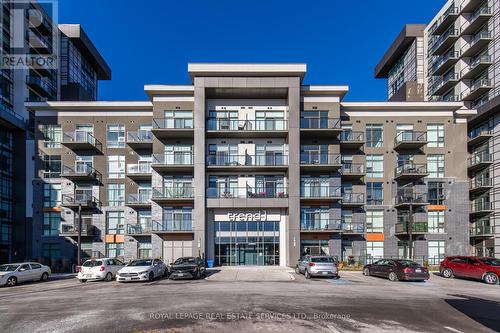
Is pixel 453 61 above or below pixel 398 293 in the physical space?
above

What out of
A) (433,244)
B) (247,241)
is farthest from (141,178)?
(433,244)

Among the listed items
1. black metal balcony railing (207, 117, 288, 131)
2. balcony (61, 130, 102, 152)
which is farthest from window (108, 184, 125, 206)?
black metal balcony railing (207, 117, 288, 131)

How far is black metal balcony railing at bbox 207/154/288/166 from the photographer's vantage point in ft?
108

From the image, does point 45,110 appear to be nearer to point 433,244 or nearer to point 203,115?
point 203,115

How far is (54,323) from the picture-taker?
10.6 metres

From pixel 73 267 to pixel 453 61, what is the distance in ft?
154

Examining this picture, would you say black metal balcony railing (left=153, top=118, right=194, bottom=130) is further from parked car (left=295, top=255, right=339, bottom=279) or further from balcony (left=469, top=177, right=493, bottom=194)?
balcony (left=469, top=177, right=493, bottom=194)

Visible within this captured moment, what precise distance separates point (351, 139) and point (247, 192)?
11.2 metres

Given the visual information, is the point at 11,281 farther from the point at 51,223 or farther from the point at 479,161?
the point at 479,161

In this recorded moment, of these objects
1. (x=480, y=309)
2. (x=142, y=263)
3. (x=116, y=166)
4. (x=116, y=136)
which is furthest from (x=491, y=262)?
(x=116, y=136)

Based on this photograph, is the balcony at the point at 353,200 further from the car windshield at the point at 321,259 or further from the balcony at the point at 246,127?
the car windshield at the point at 321,259

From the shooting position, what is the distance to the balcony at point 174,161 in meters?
32.4

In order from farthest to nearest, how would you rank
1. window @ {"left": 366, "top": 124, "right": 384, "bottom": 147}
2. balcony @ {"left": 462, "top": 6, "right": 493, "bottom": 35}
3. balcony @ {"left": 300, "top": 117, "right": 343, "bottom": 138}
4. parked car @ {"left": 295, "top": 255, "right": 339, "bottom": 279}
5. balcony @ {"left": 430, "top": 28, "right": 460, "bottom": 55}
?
balcony @ {"left": 430, "top": 28, "right": 460, "bottom": 55} → balcony @ {"left": 462, "top": 6, "right": 493, "bottom": 35} → window @ {"left": 366, "top": 124, "right": 384, "bottom": 147} → balcony @ {"left": 300, "top": 117, "right": 343, "bottom": 138} → parked car @ {"left": 295, "top": 255, "right": 339, "bottom": 279}

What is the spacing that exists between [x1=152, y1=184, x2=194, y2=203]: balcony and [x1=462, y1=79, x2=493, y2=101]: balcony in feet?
108
